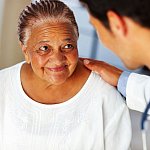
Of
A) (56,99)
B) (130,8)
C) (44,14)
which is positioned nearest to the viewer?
(130,8)

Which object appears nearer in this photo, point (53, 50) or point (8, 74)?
point (53, 50)

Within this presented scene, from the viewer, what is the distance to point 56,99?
5.46 feet

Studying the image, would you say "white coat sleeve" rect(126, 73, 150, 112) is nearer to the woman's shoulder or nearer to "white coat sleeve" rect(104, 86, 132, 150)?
"white coat sleeve" rect(104, 86, 132, 150)

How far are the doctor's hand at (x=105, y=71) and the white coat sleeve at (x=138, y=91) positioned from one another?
0.24 feet

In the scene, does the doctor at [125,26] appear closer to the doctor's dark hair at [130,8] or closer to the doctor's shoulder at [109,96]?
the doctor's dark hair at [130,8]

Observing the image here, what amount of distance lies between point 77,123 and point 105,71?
268 mm

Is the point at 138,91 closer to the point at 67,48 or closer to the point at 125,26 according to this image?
the point at 67,48

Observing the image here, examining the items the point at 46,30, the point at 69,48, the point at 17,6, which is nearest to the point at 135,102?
the point at 69,48

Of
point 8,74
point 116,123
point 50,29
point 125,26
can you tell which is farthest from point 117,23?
point 8,74

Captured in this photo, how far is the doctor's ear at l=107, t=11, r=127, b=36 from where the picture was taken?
911 mm

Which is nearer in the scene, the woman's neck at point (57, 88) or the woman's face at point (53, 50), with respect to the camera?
the woman's face at point (53, 50)

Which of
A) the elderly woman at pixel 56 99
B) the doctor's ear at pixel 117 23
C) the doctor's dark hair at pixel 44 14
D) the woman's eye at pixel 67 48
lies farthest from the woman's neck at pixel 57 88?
the doctor's ear at pixel 117 23

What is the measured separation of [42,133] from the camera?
5.37 feet

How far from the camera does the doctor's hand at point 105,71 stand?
1.62 metres
